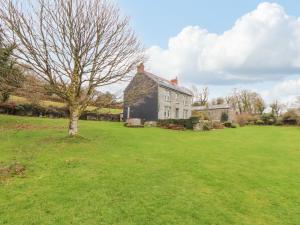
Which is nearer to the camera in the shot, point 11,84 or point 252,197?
point 252,197

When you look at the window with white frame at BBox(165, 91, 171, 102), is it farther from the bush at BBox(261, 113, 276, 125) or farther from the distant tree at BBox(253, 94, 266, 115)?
the distant tree at BBox(253, 94, 266, 115)

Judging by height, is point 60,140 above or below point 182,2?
below

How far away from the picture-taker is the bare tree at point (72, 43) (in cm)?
1399

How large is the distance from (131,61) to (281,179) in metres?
11.3

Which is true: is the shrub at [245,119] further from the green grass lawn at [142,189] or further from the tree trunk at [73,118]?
the tree trunk at [73,118]

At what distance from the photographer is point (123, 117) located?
1607 inches

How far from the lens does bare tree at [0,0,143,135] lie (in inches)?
551

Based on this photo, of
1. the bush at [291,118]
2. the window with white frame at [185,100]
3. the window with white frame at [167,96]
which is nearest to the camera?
the window with white frame at [167,96]

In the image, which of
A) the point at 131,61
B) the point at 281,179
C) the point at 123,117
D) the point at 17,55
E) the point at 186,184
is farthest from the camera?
the point at 123,117

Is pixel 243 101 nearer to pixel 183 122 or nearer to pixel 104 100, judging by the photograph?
pixel 183 122

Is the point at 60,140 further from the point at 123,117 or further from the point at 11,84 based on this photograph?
the point at 123,117

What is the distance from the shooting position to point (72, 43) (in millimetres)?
14727

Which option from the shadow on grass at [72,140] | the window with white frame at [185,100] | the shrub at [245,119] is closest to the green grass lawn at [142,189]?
the shadow on grass at [72,140]

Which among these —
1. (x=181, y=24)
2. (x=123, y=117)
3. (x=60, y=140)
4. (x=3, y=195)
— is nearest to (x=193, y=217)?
(x=3, y=195)
